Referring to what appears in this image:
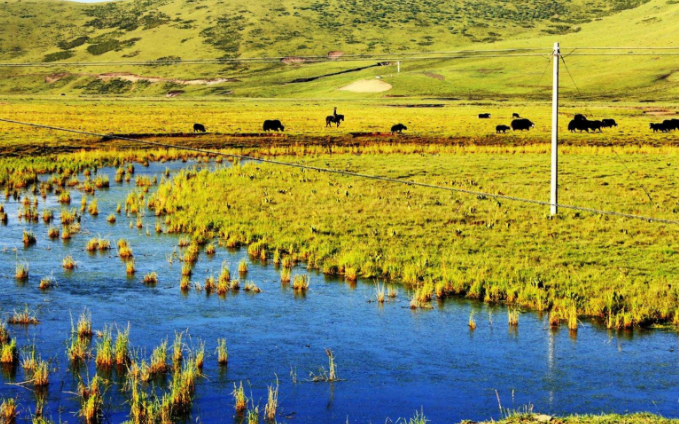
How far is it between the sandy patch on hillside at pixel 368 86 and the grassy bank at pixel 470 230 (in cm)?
13928

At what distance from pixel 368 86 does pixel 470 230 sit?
162 m

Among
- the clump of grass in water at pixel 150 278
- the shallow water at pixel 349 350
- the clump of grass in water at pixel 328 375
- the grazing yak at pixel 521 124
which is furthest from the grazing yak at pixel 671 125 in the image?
the clump of grass in water at pixel 328 375

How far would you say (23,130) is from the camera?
234ft

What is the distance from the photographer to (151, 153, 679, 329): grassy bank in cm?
2133

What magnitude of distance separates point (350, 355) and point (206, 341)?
3101 millimetres

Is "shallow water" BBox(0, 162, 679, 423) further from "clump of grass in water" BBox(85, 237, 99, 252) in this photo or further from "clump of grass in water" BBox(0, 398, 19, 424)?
"clump of grass in water" BBox(85, 237, 99, 252)

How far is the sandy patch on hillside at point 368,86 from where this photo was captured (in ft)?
604

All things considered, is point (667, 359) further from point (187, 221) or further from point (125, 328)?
point (187, 221)

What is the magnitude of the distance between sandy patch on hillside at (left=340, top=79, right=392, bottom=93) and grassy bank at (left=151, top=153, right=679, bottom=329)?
457 feet

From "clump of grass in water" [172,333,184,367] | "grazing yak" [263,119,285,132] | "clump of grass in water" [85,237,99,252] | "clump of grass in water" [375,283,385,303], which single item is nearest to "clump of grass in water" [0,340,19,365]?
"clump of grass in water" [172,333,184,367]

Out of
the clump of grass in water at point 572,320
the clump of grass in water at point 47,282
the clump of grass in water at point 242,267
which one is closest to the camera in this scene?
the clump of grass in water at point 572,320

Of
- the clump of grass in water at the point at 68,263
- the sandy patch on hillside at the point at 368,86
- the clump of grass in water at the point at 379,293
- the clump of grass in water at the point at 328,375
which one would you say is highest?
the sandy patch on hillside at the point at 368,86

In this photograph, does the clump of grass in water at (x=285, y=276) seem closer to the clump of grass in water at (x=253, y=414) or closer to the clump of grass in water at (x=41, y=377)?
the clump of grass in water at (x=41, y=377)

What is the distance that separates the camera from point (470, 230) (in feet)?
93.9
